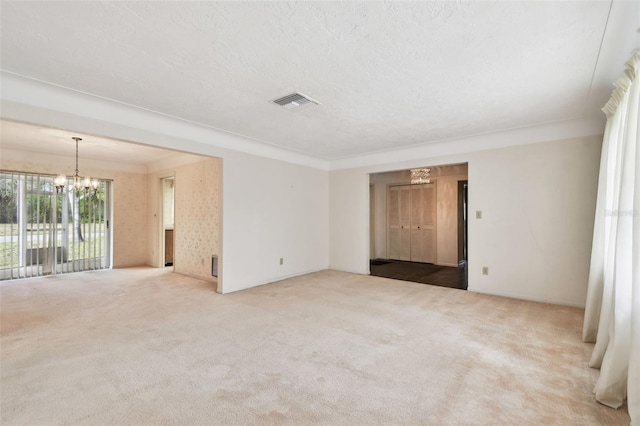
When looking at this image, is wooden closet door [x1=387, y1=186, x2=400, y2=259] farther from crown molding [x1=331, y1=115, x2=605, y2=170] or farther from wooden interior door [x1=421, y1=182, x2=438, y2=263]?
crown molding [x1=331, y1=115, x2=605, y2=170]

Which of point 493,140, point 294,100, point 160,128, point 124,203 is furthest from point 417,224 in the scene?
point 124,203

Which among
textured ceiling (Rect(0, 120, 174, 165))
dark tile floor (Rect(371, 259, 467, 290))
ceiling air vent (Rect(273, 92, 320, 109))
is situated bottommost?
dark tile floor (Rect(371, 259, 467, 290))

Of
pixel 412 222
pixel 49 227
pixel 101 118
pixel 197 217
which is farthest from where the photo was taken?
pixel 412 222

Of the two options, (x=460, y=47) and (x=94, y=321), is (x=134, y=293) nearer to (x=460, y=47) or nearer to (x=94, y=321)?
(x=94, y=321)

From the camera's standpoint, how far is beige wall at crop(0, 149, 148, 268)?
6.06m

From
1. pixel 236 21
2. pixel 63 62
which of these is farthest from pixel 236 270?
pixel 236 21

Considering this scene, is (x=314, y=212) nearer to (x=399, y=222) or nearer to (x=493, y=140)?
(x=399, y=222)

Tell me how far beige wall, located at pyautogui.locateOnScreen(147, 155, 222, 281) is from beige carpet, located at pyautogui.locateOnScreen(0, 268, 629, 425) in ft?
4.90

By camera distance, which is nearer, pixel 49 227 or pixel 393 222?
pixel 49 227

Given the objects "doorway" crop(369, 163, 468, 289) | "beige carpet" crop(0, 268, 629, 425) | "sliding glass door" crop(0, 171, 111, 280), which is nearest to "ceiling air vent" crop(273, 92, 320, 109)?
"beige carpet" crop(0, 268, 629, 425)

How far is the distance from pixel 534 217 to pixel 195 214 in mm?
6033

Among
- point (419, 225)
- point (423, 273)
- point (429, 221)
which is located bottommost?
point (423, 273)

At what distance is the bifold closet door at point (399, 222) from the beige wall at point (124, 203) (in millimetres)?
6768

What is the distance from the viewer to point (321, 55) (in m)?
2.22
